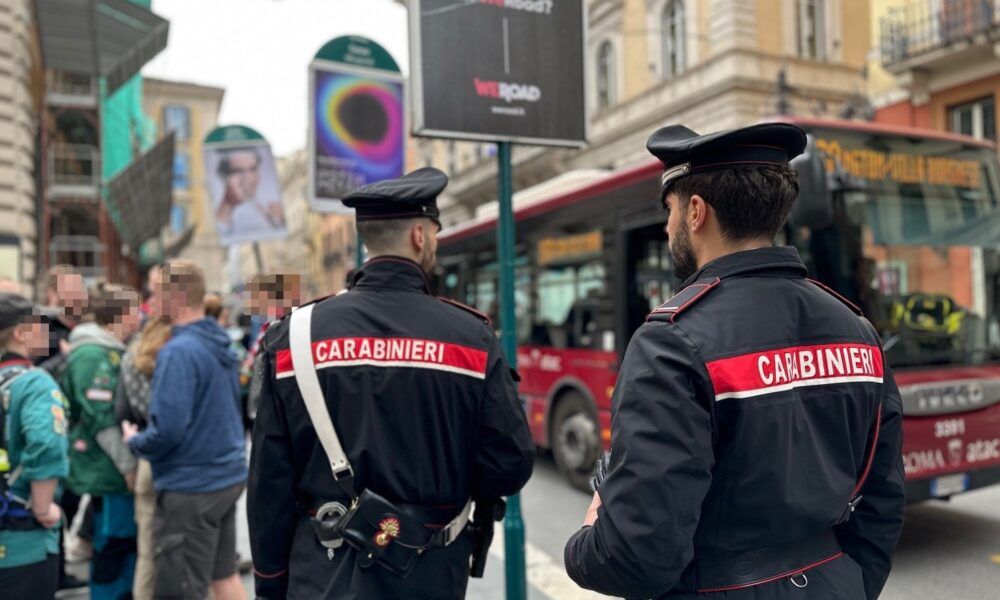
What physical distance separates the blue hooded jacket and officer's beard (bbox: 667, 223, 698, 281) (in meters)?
2.53

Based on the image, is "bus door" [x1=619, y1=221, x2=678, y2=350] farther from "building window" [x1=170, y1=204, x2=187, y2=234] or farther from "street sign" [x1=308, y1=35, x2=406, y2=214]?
"building window" [x1=170, y1=204, x2=187, y2=234]

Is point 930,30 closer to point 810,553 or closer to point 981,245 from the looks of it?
point 981,245

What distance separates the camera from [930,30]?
663 inches

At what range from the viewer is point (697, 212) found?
1.80 m

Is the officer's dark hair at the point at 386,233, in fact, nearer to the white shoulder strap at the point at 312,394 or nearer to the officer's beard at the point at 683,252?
the white shoulder strap at the point at 312,394

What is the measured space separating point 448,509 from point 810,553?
3.72ft

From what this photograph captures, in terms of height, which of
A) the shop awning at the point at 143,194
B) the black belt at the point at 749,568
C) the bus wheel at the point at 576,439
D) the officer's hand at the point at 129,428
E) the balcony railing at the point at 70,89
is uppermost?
the balcony railing at the point at 70,89

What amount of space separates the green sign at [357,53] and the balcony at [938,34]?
47.4 ft

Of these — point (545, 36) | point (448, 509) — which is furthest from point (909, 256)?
point (448, 509)

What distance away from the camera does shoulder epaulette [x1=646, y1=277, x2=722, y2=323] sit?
168 centimetres

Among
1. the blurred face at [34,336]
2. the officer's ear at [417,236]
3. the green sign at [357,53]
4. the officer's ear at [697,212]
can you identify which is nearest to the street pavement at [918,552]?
the blurred face at [34,336]

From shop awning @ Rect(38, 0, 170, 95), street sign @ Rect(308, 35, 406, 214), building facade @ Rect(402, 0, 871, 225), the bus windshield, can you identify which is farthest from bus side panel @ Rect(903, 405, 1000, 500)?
shop awning @ Rect(38, 0, 170, 95)

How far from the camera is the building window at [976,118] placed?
54.7 feet

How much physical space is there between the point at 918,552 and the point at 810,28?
67.4 ft
